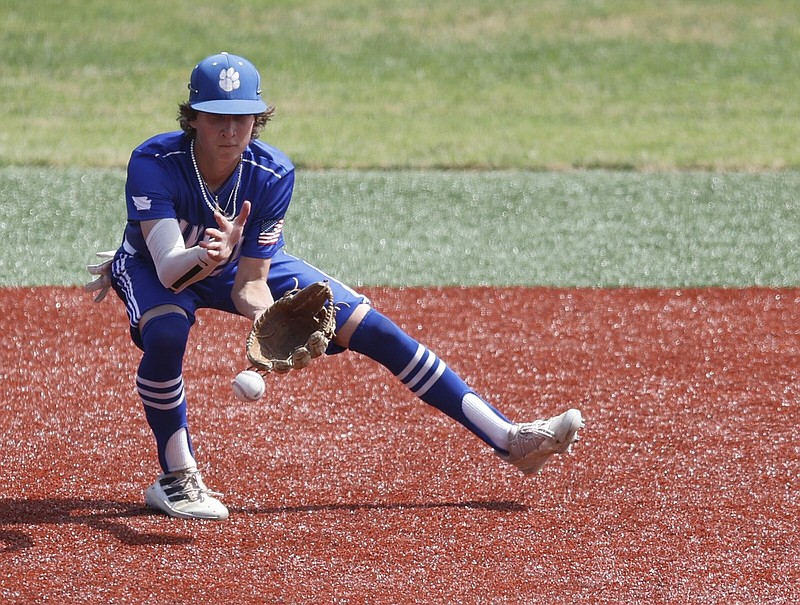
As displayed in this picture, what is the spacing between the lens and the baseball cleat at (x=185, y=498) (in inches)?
169

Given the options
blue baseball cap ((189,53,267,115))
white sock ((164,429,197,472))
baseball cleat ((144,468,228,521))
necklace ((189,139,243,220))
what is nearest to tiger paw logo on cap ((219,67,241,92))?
blue baseball cap ((189,53,267,115))

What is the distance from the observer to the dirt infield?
3.87 meters

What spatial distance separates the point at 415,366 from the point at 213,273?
0.76m

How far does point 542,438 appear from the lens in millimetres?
4387

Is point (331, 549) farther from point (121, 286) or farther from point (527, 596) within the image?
point (121, 286)

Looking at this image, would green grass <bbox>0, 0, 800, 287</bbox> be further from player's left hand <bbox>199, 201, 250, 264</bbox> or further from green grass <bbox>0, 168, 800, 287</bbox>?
player's left hand <bbox>199, 201, 250, 264</bbox>

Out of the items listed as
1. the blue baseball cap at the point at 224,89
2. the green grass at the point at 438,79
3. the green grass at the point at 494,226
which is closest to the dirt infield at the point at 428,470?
the green grass at the point at 494,226

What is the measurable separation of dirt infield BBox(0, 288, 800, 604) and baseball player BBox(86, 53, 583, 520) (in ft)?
0.76

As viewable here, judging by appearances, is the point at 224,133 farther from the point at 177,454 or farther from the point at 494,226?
→ the point at 494,226

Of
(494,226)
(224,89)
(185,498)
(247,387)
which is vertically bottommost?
(494,226)

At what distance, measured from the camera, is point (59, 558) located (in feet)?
13.0

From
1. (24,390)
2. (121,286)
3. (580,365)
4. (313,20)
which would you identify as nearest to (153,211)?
(121,286)

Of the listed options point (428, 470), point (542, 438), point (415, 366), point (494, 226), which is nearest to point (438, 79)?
point (494, 226)

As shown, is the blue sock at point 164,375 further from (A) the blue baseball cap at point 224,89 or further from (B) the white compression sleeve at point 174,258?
(A) the blue baseball cap at point 224,89
